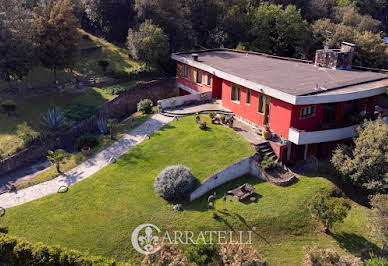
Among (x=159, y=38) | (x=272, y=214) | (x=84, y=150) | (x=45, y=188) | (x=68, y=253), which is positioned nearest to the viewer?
(x=68, y=253)

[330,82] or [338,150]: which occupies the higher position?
[330,82]

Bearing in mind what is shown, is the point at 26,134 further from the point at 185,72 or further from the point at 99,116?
the point at 185,72

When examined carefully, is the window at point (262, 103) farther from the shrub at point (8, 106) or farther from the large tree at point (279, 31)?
the shrub at point (8, 106)

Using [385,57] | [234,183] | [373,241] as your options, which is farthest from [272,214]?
[385,57]

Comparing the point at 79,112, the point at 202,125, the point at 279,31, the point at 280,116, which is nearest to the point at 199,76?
the point at 202,125

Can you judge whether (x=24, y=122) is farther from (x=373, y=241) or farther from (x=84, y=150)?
(x=373, y=241)

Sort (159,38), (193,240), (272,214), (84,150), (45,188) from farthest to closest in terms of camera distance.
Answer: (159,38)
(84,150)
(45,188)
(272,214)
(193,240)
